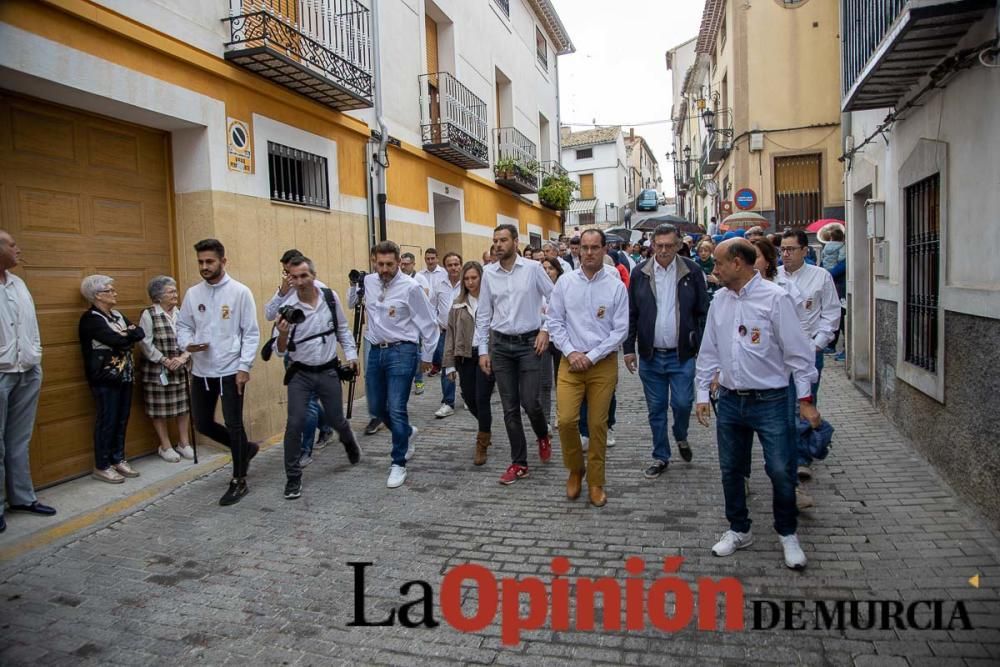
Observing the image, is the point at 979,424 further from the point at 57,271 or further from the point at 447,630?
the point at 57,271

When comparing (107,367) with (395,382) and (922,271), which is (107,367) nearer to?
(395,382)

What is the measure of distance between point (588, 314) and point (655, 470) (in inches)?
59.1

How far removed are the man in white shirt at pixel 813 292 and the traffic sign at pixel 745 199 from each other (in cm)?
1330

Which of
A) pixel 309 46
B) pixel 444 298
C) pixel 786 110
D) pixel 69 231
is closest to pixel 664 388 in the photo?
pixel 444 298

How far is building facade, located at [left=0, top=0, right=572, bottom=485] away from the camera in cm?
536

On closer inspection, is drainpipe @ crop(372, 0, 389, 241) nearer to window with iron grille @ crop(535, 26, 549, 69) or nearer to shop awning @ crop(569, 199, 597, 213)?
window with iron grille @ crop(535, 26, 549, 69)

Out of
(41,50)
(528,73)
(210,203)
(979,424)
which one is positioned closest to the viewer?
(979,424)

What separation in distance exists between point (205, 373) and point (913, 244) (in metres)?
6.17

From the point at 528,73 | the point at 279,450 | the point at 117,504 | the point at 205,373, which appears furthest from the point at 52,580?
the point at 528,73

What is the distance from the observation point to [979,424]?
15.0ft

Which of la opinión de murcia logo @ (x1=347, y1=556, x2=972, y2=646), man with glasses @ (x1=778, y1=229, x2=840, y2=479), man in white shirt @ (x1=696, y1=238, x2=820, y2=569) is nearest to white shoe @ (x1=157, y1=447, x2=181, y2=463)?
la opinión de murcia logo @ (x1=347, y1=556, x2=972, y2=646)

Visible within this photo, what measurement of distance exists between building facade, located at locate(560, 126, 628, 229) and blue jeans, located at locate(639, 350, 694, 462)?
42538 mm

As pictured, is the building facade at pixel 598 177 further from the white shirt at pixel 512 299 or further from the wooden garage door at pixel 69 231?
the white shirt at pixel 512 299

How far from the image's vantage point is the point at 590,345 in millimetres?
4977
